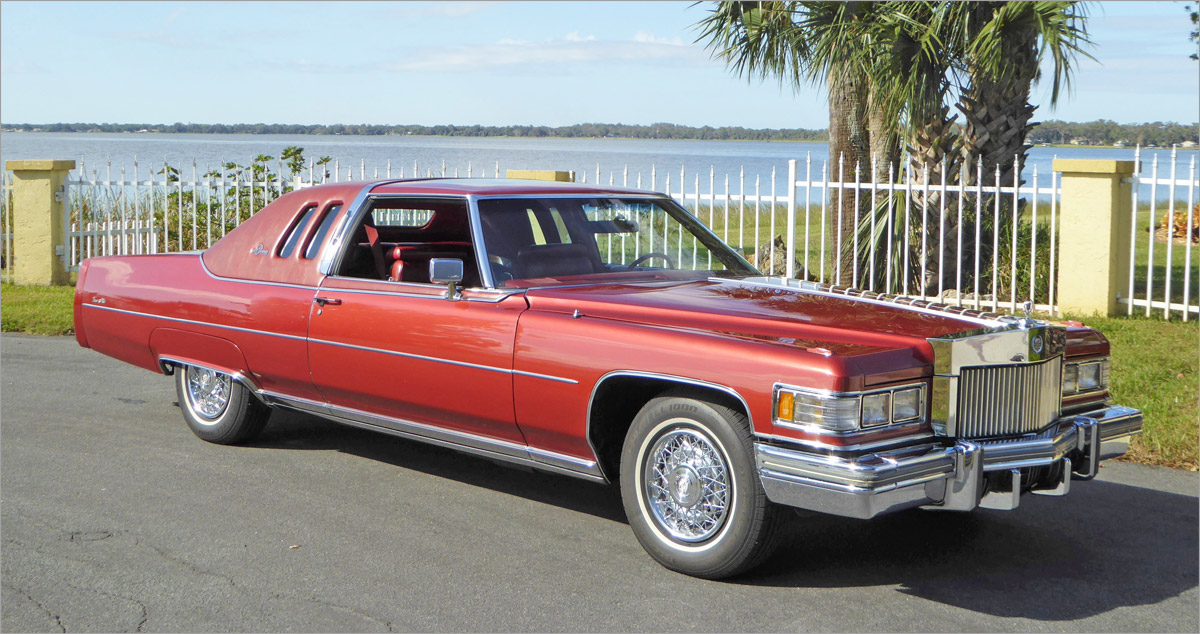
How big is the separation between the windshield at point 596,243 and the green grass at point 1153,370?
2.75m

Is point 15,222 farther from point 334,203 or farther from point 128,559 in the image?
point 128,559

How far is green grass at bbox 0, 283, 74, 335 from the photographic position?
37.8 feet

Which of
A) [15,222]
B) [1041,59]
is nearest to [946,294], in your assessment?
[1041,59]

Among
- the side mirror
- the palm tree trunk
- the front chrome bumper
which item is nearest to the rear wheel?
the side mirror

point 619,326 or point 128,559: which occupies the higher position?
point 619,326

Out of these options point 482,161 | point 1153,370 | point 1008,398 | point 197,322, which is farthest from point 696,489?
point 482,161

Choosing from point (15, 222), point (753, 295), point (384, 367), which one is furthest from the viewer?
point (15, 222)

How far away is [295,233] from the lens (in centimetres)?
638

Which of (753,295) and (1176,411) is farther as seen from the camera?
(1176,411)

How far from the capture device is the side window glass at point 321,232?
6.23 m

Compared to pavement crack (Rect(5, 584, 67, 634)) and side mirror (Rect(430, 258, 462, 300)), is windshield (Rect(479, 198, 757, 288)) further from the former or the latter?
pavement crack (Rect(5, 584, 67, 634))

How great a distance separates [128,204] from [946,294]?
11924mm

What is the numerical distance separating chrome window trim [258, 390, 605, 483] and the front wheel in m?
0.30

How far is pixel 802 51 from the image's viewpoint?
38.9 ft
